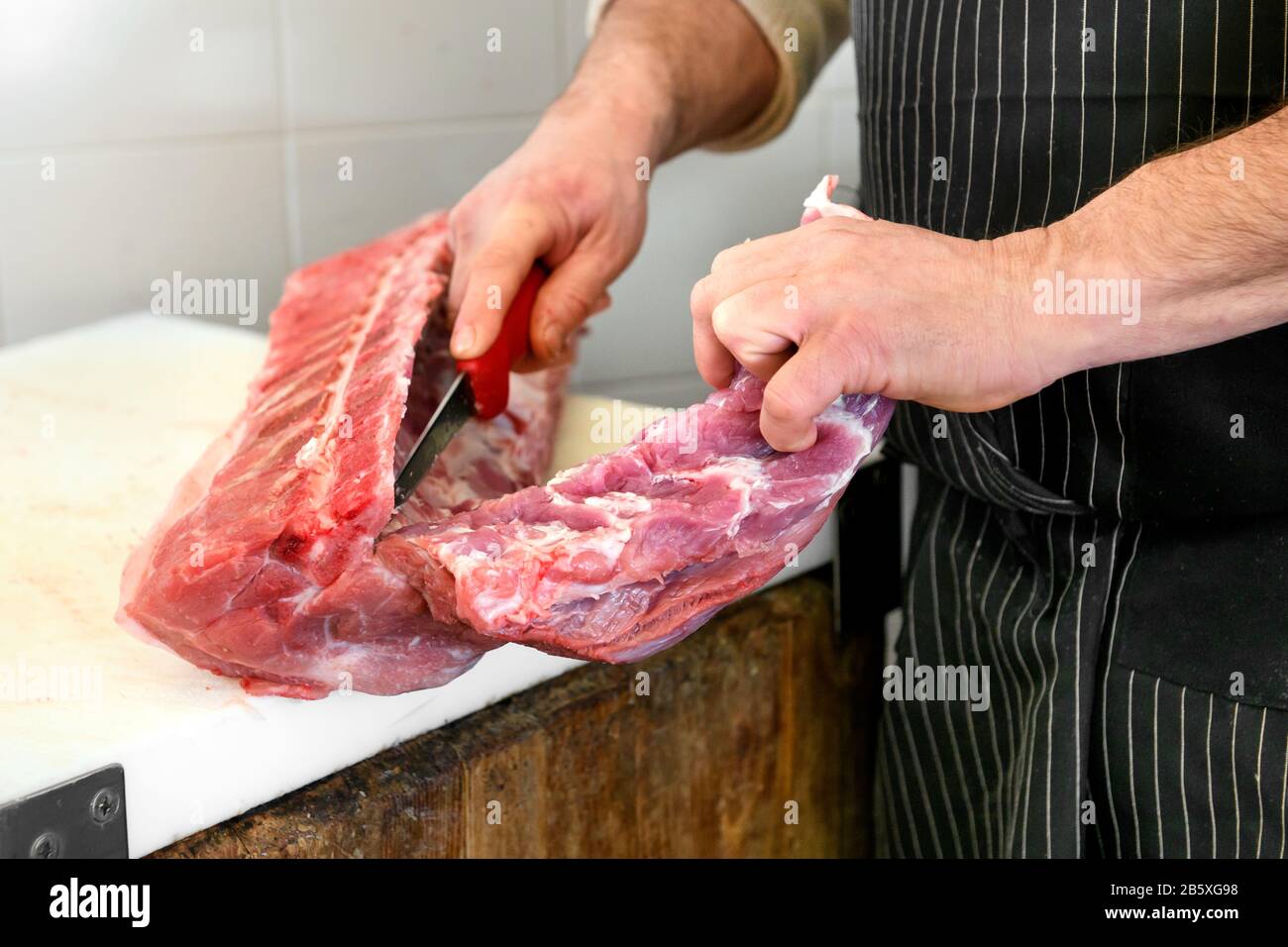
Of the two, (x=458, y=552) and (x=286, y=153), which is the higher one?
(x=286, y=153)

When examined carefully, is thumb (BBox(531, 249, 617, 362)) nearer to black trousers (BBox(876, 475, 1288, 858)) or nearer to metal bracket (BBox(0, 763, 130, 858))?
black trousers (BBox(876, 475, 1288, 858))

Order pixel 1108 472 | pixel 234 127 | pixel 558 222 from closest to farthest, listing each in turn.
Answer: pixel 1108 472 → pixel 558 222 → pixel 234 127

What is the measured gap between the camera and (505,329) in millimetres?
1259

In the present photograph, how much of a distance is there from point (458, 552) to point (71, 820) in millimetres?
301

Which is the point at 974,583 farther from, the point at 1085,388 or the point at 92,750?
the point at 92,750

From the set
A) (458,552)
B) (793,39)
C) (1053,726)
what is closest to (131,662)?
(458,552)

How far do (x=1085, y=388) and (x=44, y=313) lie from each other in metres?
1.50

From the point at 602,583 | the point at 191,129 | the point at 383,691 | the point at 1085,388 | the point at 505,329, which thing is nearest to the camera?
the point at 602,583

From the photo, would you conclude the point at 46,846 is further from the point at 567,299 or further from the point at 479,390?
the point at 567,299

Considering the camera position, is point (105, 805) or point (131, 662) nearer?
point (105, 805)

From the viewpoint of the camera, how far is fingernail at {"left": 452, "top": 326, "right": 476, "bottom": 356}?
47.6 inches

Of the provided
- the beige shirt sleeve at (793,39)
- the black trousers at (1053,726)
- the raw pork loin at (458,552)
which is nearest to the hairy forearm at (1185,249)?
the raw pork loin at (458,552)

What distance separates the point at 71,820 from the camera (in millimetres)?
813

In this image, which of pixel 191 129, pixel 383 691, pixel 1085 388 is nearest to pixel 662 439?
pixel 383 691
